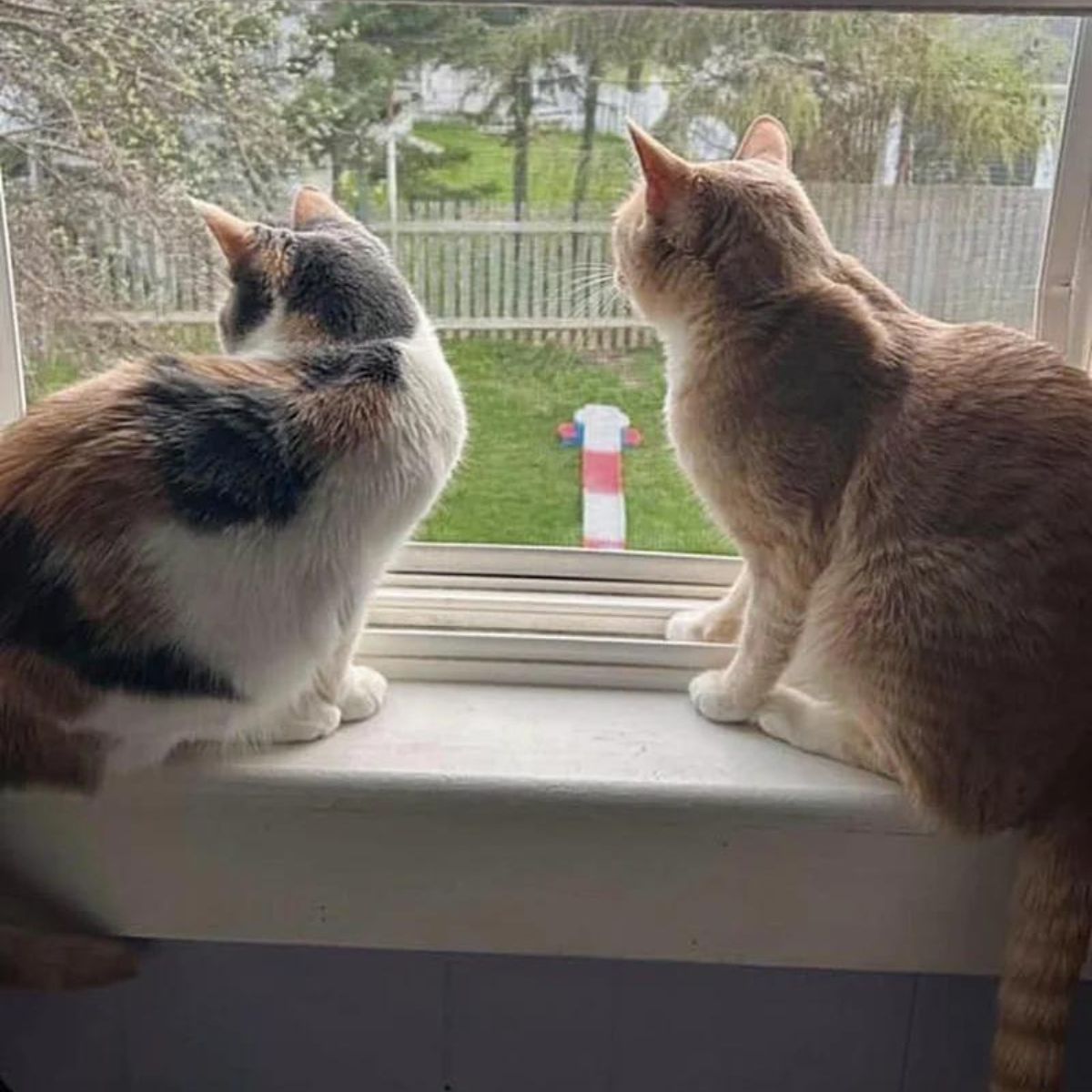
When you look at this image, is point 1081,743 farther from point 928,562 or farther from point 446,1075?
point 446,1075

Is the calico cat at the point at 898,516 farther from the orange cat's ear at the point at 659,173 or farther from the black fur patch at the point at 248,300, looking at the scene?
the black fur patch at the point at 248,300

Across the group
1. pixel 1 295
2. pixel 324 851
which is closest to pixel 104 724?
pixel 324 851

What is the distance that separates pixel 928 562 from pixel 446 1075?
69 centimetres

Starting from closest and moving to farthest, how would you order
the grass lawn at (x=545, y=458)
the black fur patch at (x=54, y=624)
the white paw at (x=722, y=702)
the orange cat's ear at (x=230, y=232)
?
the black fur patch at (x=54, y=624) < the orange cat's ear at (x=230, y=232) < the white paw at (x=722, y=702) < the grass lawn at (x=545, y=458)

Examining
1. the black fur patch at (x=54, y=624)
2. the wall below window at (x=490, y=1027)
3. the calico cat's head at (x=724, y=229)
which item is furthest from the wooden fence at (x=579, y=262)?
the wall below window at (x=490, y=1027)

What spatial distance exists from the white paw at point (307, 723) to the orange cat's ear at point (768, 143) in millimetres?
563

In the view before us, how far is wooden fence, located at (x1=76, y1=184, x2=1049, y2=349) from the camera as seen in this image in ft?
3.78

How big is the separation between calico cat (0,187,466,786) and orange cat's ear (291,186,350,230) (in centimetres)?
2

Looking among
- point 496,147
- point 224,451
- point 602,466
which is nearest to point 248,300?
point 224,451

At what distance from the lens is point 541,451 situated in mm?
1251

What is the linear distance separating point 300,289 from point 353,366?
3.1 inches

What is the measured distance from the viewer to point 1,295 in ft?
3.84

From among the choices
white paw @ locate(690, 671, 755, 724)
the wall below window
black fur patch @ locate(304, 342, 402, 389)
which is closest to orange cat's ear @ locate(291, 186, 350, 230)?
black fur patch @ locate(304, 342, 402, 389)

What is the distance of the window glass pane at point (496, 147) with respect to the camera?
3.65ft
